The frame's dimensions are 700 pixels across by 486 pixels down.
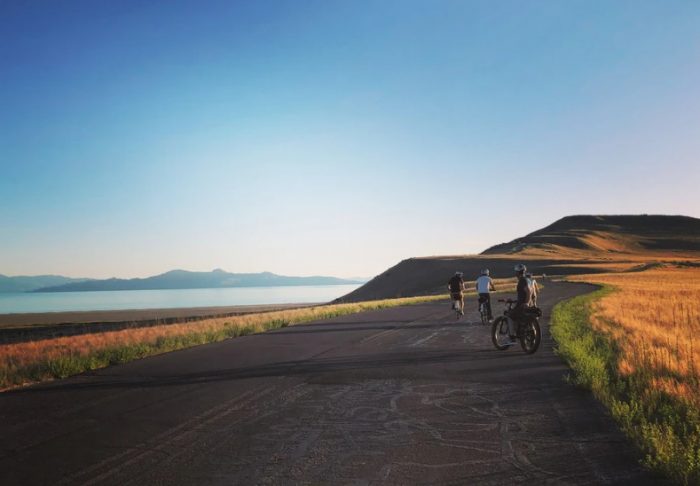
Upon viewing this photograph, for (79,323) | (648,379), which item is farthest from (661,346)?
(79,323)

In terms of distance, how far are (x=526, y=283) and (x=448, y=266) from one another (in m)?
106

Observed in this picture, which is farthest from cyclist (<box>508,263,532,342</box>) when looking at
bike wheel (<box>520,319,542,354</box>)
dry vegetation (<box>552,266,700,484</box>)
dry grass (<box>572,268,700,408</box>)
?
dry grass (<box>572,268,700,408</box>)

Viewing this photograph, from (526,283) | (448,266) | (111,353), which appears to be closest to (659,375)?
(526,283)

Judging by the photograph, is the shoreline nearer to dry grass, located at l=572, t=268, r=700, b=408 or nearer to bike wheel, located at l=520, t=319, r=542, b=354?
bike wheel, located at l=520, t=319, r=542, b=354

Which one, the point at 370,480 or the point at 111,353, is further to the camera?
the point at 111,353

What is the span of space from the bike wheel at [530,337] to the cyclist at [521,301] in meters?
0.24

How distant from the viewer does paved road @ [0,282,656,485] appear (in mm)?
5168

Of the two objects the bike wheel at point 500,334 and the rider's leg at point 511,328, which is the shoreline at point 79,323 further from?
the rider's leg at point 511,328

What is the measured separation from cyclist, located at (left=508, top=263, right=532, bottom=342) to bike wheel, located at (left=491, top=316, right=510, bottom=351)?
0.26 m

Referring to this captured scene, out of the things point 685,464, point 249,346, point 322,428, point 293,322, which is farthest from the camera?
point 293,322

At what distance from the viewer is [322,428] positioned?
265 inches

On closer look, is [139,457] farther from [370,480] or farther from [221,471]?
[370,480]

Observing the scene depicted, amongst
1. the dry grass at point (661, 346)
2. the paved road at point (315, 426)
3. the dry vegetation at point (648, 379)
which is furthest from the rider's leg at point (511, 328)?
the dry grass at point (661, 346)

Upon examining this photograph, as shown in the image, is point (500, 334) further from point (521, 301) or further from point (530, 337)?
point (521, 301)
